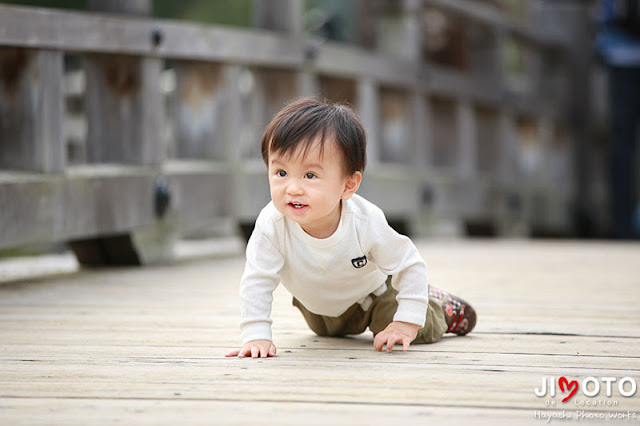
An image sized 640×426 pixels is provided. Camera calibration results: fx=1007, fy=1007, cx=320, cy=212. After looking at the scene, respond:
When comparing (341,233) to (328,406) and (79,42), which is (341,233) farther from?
(79,42)

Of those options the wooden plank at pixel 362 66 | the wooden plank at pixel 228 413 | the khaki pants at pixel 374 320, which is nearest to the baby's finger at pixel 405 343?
the khaki pants at pixel 374 320

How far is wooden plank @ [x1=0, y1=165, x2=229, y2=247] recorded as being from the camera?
3.77 metres

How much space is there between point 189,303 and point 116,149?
1.42 m

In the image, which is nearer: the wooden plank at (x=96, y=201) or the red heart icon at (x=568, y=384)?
the red heart icon at (x=568, y=384)

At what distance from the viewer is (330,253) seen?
8.21 ft

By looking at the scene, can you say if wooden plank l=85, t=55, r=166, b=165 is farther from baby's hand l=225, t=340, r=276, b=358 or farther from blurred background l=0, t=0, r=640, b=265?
baby's hand l=225, t=340, r=276, b=358

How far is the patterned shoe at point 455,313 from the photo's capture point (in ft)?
8.75

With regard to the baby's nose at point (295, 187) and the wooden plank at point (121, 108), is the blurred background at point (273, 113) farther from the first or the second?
the baby's nose at point (295, 187)

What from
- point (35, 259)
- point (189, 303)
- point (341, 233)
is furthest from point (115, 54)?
point (341, 233)

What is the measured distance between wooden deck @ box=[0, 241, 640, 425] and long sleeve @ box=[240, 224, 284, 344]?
0.09 meters

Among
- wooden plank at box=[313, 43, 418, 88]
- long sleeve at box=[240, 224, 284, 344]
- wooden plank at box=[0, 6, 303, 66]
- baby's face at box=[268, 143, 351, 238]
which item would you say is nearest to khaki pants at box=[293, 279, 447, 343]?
long sleeve at box=[240, 224, 284, 344]

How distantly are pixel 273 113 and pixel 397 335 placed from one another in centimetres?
330

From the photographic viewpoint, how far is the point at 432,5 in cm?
725

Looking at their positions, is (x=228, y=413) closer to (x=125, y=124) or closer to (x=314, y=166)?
(x=314, y=166)
